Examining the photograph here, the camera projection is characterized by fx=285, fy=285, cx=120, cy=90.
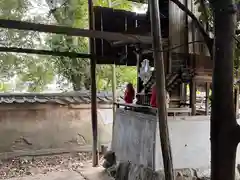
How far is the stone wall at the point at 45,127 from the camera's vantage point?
8055mm

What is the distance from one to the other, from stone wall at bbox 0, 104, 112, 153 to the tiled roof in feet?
0.59

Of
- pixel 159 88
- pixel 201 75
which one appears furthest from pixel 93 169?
pixel 159 88

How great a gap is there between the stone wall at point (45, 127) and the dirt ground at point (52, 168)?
41cm

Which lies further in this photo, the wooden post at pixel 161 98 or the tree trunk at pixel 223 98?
the wooden post at pixel 161 98

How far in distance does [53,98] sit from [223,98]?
7.77 metres

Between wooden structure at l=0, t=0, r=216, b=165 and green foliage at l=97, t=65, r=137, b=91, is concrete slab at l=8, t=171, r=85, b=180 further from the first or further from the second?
green foliage at l=97, t=65, r=137, b=91

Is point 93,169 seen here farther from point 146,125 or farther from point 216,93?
point 216,93

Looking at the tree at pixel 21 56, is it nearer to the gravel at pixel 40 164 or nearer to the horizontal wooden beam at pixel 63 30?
the gravel at pixel 40 164

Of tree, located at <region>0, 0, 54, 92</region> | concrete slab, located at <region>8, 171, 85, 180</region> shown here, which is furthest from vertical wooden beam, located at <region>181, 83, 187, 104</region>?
tree, located at <region>0, 0, 54, 92</region>

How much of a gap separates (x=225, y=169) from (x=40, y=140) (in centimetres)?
785

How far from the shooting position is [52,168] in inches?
293

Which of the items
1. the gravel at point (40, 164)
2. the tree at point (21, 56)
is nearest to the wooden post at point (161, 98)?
the gravel at point (40, 164)

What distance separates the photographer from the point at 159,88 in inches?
145

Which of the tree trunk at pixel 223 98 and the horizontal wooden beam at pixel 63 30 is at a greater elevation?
the horizontal wooden beam at pixel 63 30
